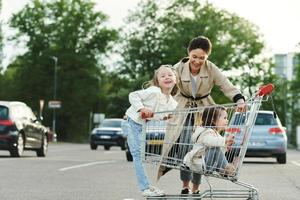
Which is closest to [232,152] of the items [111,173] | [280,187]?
[280,187]

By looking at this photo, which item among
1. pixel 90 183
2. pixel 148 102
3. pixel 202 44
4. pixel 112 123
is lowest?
pixel 90 183

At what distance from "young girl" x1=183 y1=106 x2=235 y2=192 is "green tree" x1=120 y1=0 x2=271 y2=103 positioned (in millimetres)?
69026

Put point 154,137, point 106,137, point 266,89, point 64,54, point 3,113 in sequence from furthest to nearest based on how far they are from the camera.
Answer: point 64,54
point 106,137
point 3,113
point 154,137
point 266,89

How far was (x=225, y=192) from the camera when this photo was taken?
8000 mm

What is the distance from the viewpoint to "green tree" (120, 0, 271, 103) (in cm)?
A: 7825

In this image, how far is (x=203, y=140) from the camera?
7.76m

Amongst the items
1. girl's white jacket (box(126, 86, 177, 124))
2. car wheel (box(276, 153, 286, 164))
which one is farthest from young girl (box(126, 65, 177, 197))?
car wheel (box(276, 153, 286, 164))

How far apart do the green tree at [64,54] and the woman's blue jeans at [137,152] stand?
72.5 m

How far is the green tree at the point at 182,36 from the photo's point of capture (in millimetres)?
78250

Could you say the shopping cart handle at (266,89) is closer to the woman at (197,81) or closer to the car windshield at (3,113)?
the woman at (197,81)

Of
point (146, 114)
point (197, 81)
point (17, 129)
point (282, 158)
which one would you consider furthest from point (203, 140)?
point (282, 158)

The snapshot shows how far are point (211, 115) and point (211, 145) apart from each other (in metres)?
0.26

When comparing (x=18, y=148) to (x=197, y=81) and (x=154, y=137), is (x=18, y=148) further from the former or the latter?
(x=154, y=137)

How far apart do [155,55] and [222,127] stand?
74182mm
